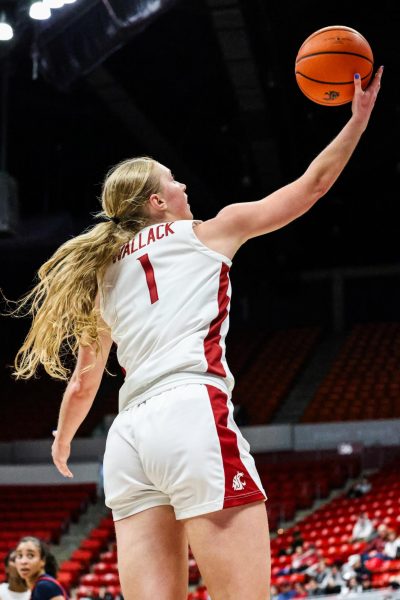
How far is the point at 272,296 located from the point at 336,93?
22.1 m

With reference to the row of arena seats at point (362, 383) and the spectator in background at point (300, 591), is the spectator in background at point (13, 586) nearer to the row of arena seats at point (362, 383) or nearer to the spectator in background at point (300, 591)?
the spectator in background at point (300, 591)

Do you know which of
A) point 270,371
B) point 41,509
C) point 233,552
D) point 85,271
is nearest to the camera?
point 233,552

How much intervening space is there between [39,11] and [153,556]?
900cm

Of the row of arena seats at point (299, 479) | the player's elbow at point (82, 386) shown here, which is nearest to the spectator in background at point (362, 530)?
the row of arena seats at point (299, 479)

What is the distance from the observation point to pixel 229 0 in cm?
1091

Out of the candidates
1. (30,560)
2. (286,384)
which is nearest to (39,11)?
(30,560)

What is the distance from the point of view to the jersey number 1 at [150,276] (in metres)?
2.22

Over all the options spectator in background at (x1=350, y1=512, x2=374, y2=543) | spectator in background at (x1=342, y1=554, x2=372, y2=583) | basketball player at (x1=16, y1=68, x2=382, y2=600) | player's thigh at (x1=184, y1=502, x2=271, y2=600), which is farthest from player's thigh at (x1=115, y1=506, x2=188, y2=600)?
spectator in background at (x1=350, y1=512, x2=374, y2=543)

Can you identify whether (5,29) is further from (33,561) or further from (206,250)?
(206,250)

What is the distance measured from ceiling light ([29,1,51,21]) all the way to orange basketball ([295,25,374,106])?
7.66 metres

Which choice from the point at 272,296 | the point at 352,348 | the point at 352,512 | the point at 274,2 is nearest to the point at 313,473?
the point at 352,512

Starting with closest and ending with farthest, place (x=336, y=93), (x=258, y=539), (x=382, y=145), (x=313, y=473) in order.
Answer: (x=258, y=539), (x=336, y=93), (x=313, y=473), (x=382, y=145)

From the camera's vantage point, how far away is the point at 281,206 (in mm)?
2178

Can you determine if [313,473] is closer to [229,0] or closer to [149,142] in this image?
[149,142]
